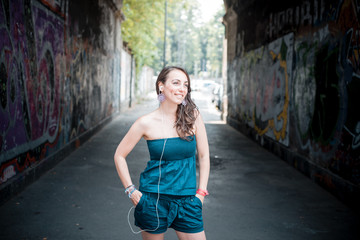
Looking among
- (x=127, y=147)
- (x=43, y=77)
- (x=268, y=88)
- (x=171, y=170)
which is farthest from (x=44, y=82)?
(x=268, y=88)

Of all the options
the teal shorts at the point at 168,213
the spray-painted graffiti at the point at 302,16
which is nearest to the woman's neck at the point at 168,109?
the teal shorts at the point at 168,213

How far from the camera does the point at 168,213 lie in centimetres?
285

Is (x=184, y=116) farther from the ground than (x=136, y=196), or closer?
farther from the ground

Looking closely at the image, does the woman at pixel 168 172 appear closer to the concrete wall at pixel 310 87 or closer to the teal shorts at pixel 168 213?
the teal shorts at pixel 168 213

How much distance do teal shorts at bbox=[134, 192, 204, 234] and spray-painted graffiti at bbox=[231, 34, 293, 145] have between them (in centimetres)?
716

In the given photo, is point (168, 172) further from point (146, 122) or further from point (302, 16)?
point (302, 16)

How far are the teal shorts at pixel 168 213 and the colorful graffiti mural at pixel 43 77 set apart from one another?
3.41m

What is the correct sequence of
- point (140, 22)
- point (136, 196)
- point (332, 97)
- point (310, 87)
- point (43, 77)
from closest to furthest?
point (136, 196) < point (332, 97) < point (43, 77) < point (310, 87) < point (140, 22)

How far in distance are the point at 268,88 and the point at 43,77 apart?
253 inches

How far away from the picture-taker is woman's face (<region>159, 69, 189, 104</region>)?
9.43ft

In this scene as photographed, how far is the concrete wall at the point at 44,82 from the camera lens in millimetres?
5785

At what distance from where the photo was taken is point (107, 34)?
15.6 m

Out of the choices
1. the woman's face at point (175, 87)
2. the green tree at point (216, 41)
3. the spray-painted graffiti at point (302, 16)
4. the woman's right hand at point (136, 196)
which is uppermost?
the green tree at point (216, 41)

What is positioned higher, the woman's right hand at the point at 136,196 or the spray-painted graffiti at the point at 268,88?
the spray-painted graffiti at the point at 268,88
